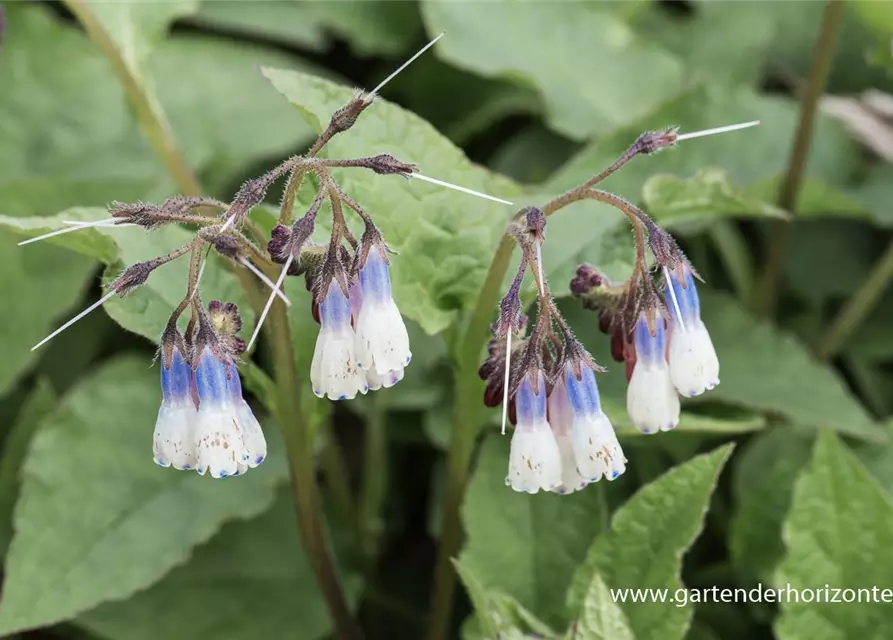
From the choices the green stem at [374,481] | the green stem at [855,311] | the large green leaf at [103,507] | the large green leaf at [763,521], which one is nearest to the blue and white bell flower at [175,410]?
the large green leaf at [103,507]

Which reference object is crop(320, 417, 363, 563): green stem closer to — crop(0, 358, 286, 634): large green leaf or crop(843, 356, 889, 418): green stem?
crop(0, 358, 286, 634): large green leaf

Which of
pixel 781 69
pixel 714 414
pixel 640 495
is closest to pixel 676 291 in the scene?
pixel 640 495

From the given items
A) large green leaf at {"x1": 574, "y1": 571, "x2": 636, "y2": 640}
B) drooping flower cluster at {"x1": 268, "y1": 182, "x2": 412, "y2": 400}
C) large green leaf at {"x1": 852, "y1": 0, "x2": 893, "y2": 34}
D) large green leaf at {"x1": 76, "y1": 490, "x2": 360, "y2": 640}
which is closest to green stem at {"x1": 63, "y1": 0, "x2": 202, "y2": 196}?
large green leaf at {"x1": 76, "y1": 490, "x2": 360, "y2": 640}

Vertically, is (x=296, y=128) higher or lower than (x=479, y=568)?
higher

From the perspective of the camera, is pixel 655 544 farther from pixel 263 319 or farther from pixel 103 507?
pixel 103 507

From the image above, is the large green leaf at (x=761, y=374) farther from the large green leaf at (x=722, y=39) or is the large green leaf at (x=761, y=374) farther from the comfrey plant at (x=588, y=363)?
the large green leaf at (x=722, y=39)

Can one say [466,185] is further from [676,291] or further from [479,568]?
[479,568]

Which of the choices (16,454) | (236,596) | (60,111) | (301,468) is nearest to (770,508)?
(301,468)
